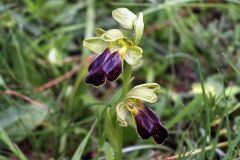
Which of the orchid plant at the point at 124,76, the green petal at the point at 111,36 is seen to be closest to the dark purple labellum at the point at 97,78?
the orchid plant at the point at 124,76

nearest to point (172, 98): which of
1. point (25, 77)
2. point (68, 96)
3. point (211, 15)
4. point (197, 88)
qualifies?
point (197, 88)

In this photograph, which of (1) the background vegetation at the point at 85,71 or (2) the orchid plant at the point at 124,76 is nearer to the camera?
(2) the orchid plant at the point at 124,76

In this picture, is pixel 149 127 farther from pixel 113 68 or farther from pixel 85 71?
pixel 85 71

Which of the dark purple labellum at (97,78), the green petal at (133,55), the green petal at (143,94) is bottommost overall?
the green petal at (143,94)

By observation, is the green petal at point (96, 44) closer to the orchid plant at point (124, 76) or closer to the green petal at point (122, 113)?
the orchid plant at point (124, 76)

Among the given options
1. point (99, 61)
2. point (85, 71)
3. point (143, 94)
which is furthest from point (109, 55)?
point (85, 71)

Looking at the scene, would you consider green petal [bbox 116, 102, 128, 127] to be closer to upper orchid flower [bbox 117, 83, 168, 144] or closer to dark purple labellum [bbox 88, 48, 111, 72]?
upper orchid flower [bbox 117, 83, 168, 144]

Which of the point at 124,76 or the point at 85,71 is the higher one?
the point at 124,76
